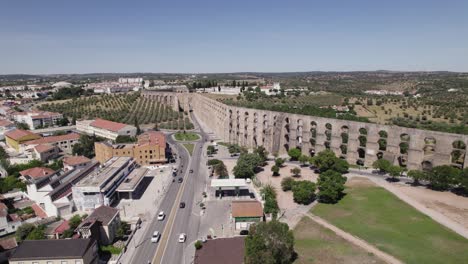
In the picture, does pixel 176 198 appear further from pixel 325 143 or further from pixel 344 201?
pixel 325 143

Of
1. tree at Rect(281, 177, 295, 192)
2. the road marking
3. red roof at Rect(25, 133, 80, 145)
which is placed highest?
red roof at Rect(25, 133, 80, 145)

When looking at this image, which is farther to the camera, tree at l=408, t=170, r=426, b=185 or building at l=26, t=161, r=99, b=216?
tree at l=408, t=170, r=426, b=185

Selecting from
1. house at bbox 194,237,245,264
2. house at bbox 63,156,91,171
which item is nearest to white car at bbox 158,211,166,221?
house at bbox 194,237,245,264

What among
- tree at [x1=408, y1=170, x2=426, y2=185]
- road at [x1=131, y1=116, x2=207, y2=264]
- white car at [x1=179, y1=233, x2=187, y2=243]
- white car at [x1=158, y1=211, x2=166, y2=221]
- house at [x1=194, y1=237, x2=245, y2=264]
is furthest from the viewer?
tree at [x1=408, y1=170, x2=426, y2=185]

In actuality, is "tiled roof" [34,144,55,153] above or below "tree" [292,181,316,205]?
above

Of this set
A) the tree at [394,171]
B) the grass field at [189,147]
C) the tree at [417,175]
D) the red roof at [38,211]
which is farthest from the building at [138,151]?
the tree at [417,175]

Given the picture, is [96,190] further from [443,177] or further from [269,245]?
[443,177]

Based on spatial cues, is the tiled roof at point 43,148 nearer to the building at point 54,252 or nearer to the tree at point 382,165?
the building at point 54,252

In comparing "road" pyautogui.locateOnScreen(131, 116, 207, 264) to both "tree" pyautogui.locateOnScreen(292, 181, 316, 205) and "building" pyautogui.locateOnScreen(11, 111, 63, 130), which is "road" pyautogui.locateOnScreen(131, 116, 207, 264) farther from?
"building" pyautogui.locateOnScreen(11, 111, 63, 130)
